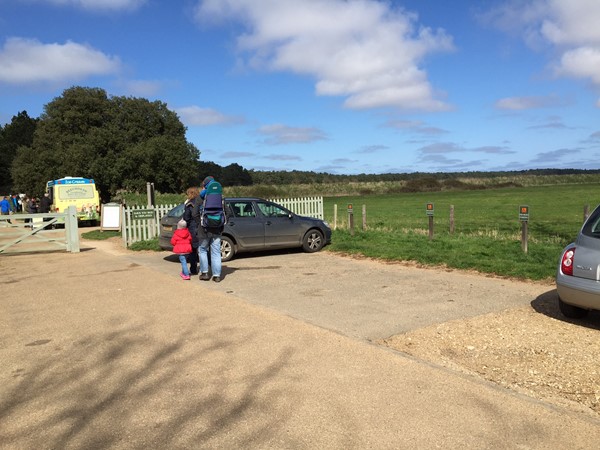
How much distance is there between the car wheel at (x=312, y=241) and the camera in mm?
13461

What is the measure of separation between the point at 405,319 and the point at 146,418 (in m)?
3.58

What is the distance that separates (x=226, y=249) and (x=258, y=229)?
975mm

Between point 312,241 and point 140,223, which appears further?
point 140,223

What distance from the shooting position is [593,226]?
6188 millimetres

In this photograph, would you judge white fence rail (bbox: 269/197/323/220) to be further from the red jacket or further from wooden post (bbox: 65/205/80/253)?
the red jacket

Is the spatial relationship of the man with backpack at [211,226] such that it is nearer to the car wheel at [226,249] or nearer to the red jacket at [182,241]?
the red jacket at [182,241]

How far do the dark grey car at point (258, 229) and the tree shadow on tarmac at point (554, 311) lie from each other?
6.65m

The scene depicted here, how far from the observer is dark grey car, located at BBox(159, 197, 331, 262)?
1233cm

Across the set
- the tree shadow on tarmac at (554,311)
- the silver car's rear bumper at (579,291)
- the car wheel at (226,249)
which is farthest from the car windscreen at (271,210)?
the silver car's rear bumper at (579,291)

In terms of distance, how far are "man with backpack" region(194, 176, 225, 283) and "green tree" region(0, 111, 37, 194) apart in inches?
3110

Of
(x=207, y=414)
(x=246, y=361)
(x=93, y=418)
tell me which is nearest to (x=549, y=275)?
(x=246, y=361)

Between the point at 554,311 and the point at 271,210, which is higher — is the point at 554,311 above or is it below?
below

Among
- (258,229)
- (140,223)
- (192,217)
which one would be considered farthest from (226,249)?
(140,223)

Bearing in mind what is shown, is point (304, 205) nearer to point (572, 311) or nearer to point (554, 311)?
point (554, 311)
